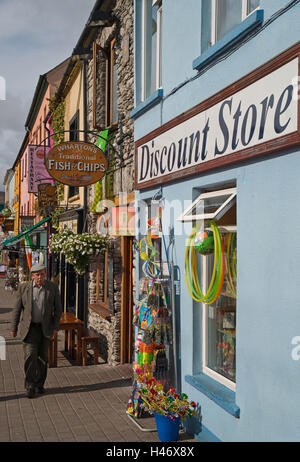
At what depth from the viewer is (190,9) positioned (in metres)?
5.98

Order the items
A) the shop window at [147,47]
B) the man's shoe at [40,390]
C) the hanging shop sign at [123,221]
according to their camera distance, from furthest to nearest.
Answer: the hanging shop sign at [123,221] < the shop window at [147,47] < the man's shoe at [40,390]

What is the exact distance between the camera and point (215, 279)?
5.50 m

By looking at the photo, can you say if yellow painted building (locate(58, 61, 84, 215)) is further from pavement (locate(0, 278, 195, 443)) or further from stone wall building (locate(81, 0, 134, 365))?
pavement (locate(0, 278, 195, 443))

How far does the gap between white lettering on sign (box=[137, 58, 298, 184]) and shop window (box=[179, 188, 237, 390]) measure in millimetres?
499

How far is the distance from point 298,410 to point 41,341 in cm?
456

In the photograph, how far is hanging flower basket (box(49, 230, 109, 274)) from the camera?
9383 millimetres

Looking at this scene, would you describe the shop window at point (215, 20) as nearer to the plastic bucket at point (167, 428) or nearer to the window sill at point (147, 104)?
the window sill at point (147, 104)

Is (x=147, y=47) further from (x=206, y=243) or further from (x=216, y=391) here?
(x=216, y=391)

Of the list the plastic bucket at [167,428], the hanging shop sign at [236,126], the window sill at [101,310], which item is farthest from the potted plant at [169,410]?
the window sill at [101,310]

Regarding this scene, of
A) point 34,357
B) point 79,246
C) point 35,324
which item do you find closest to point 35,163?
point 79,246

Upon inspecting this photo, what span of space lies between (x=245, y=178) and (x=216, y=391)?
2140mm

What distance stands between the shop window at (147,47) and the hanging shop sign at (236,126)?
4.53ft

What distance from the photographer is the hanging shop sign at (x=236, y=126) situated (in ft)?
13.1
